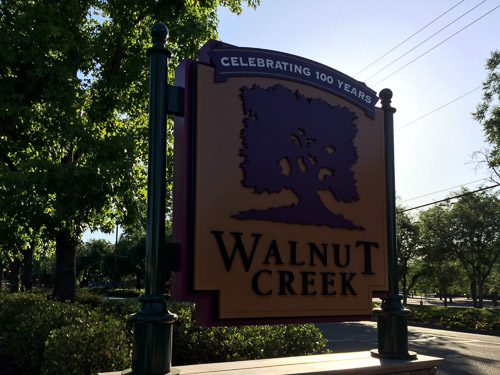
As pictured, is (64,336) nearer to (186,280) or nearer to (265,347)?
(265,347)

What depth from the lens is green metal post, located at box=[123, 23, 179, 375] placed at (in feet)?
10.1

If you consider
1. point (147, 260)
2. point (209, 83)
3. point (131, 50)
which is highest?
point (131, 50)

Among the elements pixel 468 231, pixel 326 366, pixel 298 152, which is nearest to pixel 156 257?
pixel 298 152

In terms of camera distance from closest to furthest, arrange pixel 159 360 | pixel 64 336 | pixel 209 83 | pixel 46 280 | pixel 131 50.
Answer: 1. pixel 159 360
2. pixel 209 83
3. pixel 64 336
4. pixel 131 50
5. pixel 46 280

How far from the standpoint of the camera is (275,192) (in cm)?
388

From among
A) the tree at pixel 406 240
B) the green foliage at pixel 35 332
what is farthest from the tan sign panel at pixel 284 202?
the tree at pixel 406 240

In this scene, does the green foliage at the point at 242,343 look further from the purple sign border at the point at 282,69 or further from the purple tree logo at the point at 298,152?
the purple sign border at the point at 282,69

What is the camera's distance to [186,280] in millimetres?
3385

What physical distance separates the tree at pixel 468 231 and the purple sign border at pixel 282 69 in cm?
3065

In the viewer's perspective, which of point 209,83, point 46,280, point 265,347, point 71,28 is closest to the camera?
point 209,83

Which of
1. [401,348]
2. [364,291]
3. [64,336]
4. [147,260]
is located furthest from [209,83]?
[64,336]

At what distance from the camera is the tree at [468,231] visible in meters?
31.6

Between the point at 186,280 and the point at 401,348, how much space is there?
2.33 meters

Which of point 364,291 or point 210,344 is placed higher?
point 364,291
